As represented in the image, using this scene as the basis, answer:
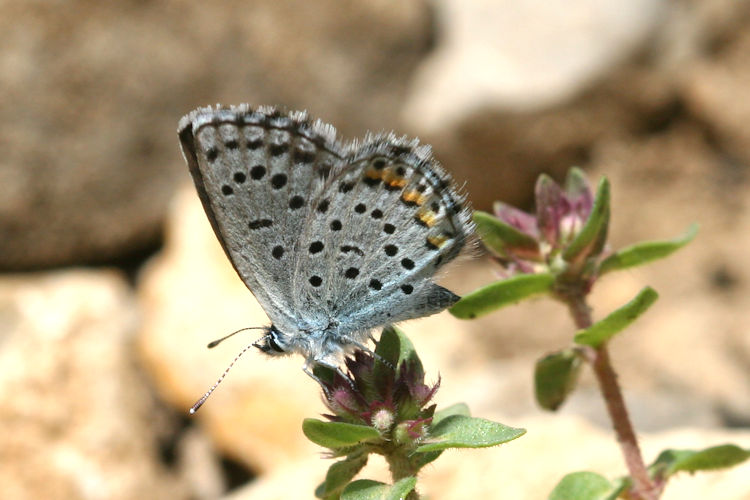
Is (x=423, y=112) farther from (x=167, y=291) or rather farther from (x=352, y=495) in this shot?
(x=352, y=495)

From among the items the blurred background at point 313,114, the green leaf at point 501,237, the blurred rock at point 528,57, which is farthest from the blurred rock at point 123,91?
the green leaf at point 501,237

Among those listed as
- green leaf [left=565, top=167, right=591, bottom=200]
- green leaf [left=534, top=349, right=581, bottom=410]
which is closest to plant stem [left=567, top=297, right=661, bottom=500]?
green leaf [left=534, top=349, right=581, bottom=410]

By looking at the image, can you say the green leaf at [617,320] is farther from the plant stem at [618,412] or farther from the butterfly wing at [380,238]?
the butterfly wing at [380,238]

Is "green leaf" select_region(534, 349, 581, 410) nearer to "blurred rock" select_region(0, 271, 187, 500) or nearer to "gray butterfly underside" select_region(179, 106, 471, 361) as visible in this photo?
"gray butterfly underside" select_region(179, 106, 471, 361)

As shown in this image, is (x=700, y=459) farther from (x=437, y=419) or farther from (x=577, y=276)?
(x=437, y=419)

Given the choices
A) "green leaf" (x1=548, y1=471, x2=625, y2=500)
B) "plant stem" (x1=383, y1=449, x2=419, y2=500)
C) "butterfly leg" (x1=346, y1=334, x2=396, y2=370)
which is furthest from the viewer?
"green leaf" (x1=548, y1=471, x2=625, y2=500)

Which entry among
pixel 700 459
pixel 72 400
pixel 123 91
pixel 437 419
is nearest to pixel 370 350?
pixel 437 419
